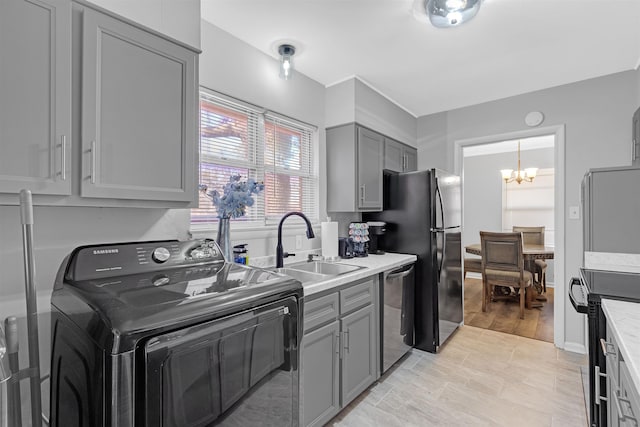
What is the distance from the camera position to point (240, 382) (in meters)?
1.11

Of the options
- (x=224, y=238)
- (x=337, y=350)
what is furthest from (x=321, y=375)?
(x=224, y=238)

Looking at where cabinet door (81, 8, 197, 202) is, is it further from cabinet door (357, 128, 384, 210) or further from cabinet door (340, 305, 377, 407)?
cabinet door (357, 128, 384, 210)

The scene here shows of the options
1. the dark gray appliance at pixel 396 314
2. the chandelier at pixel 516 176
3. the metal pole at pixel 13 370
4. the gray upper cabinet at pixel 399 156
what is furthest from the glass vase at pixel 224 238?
the chandelier at pixel 516 176

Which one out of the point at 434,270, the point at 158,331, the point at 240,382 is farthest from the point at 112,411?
the point at 434,270

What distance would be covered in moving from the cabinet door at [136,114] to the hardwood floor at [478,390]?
1.74 metres

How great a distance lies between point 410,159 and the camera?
147 inches

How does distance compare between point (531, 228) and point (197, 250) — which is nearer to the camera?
point (197, 250)

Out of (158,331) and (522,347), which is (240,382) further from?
(522,347)

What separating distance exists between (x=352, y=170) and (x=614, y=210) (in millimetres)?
1796

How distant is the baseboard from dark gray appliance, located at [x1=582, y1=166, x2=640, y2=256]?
54.0 inches

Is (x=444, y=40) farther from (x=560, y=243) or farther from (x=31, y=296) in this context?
(x=31, y=296)

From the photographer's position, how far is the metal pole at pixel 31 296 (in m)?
0.98

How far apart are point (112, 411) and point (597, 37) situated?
11.0 feet

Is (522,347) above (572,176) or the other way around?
the other way around
